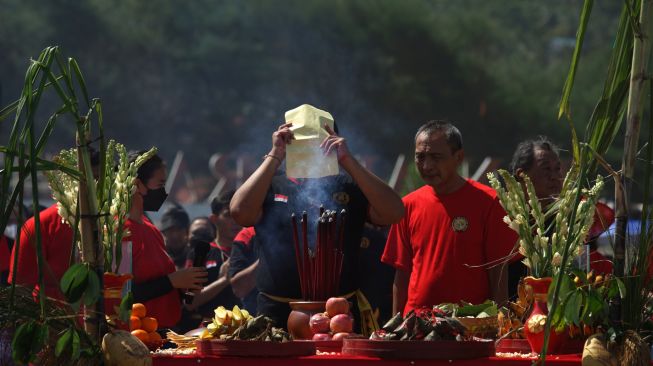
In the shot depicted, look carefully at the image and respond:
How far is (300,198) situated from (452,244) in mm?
737

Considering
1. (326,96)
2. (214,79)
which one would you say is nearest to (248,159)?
(326,96)

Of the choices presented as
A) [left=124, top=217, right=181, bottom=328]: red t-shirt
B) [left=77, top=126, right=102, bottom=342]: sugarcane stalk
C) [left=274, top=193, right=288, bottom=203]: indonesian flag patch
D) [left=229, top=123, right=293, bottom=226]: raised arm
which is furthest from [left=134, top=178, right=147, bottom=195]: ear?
[left=77, top=126, right=102, bottom=342]: sugarcane stalk

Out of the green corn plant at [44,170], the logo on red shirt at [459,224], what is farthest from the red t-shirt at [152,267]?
the green corn plant at [44,170]

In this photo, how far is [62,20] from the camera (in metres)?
49.2

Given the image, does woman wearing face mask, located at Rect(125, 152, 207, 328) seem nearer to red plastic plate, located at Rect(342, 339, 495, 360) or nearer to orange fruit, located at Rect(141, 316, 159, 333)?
orange fruit, located at Rect(141, 316, 159, 333)

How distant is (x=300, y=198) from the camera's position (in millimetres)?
5840

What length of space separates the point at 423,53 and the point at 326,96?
144 inches

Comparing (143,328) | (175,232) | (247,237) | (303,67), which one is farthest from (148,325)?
(303,67)

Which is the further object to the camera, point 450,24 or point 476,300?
point 450,24

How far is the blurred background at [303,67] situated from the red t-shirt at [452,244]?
120 ft

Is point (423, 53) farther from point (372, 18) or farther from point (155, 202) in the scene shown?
point (155, 202)

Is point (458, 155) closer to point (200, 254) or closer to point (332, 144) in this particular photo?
point (332, 144)

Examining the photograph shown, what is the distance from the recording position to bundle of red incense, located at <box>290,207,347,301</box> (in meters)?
5.32

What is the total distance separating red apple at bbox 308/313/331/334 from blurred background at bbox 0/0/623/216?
3775cm
